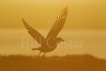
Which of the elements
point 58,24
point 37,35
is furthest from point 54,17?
point 37,35

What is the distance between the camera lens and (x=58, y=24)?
5.07ft

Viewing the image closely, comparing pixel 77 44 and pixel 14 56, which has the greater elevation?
pixel 77 44

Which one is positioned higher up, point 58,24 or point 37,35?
point 58,24

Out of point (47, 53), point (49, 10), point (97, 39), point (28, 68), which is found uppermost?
point (49, 10)

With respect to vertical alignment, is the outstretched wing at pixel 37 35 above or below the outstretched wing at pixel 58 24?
below

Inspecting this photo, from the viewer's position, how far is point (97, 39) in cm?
162

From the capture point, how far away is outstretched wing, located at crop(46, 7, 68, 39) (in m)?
1.55

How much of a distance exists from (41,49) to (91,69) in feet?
1.47

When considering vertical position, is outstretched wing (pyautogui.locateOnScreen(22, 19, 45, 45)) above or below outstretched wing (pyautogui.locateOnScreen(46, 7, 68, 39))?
below

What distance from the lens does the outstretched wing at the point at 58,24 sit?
61.0 inches

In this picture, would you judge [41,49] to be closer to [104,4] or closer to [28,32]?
[28,32]

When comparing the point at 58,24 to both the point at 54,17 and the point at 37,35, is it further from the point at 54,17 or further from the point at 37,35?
the point at 37,35

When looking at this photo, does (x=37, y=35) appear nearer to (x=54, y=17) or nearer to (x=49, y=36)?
(x=49, y=36)

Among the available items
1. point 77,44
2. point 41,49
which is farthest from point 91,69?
point 41,49
